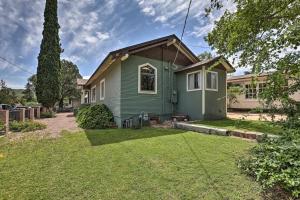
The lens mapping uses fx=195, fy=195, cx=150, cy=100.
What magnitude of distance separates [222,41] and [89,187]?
5795mm

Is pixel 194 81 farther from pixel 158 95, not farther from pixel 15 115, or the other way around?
pixel 15 115

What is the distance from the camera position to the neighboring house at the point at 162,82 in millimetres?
10398

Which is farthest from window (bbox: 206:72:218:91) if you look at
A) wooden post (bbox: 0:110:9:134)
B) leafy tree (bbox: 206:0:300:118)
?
wooden post (bbox: 0:110:9:134)

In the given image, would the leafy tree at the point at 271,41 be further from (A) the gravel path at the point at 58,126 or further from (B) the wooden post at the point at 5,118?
(B) the wooden post at the point at 5,118

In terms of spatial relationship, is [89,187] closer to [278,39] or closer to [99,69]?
[278,39]

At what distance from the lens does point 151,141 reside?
6555 mm

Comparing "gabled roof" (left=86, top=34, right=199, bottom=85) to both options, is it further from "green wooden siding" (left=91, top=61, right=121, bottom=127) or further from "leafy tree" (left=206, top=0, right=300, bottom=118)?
"leafy tree" (left=206, top=0, right=300, bottom=118)

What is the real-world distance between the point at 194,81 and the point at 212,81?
1158 millimetres

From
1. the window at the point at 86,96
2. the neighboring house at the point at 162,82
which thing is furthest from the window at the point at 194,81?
the window at the point at 86,96

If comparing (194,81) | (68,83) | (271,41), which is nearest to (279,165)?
(271,41)

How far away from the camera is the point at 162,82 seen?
11.7 m

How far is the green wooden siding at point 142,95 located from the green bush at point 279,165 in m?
6.96

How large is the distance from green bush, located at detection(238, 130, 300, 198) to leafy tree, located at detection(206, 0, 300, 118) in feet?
3.47

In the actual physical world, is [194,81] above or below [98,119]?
above
